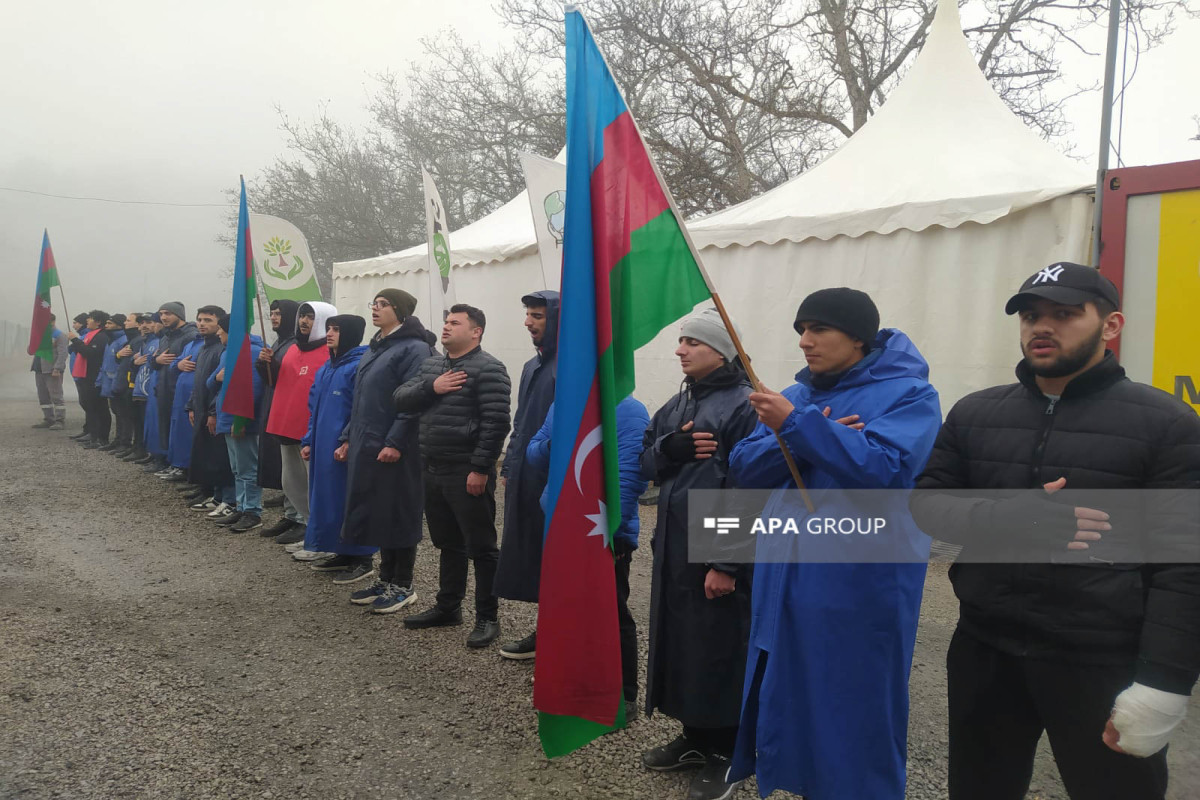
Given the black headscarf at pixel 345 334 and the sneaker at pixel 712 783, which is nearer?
the sneaker at pixel 712 783

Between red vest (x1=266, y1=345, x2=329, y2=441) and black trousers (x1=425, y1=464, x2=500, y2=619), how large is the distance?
2.13 metres

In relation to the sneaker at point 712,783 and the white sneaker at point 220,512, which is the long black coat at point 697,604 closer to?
the sneaker at point 712,783

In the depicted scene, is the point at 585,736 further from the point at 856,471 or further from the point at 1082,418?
the point at 1082,418

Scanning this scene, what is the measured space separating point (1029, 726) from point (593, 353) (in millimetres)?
1479

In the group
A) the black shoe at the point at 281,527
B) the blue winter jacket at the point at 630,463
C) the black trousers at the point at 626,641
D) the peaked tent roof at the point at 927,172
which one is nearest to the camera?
the blue winter jacket at the point at 630,463

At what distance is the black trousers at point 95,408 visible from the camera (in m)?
12.5

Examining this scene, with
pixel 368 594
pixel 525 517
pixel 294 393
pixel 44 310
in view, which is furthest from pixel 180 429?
pixel 525 517

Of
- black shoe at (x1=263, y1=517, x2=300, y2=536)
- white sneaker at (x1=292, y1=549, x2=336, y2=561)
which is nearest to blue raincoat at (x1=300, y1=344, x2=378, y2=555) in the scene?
white sneaker at (x1=292, y1=549, x2=336, y2=561)

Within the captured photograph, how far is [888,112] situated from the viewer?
25.8ft

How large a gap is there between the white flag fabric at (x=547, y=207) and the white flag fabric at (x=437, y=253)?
3.57 feet

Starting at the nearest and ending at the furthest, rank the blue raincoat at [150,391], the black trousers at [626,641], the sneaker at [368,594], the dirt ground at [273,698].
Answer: the dirt ground at [273,698], the black trousers at [626,641], the sneaker at [368,594], the blue raincoat at [150,391]

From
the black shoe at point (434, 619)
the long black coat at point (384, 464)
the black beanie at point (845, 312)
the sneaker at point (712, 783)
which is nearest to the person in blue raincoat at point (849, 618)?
the black beanie at point (845, 312)

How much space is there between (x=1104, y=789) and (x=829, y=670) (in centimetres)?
69

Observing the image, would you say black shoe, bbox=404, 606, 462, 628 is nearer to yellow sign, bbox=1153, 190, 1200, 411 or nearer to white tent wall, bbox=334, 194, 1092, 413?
white tent wall, bbox=334, 194, 1092, 413
